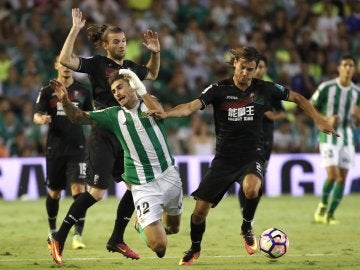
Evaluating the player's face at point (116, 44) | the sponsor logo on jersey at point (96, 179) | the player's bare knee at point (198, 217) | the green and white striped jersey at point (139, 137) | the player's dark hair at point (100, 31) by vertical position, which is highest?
the player's dark hair at point (100, 31)

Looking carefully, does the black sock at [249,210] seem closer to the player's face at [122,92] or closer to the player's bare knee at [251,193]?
the player's bare knee at [251,193]

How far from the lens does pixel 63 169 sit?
36.2ft

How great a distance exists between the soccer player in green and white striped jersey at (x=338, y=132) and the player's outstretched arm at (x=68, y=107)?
203 inches

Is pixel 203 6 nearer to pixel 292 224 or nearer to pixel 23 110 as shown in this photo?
pixel 23 110

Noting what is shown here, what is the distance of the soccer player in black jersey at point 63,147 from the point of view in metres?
10.8

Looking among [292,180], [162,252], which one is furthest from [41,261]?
[292,180]

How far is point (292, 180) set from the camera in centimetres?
1780

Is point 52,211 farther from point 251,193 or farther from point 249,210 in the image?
point 251,193

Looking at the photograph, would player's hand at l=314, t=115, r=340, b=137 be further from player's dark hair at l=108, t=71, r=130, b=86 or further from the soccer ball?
player's dark hair at l=108, t=71, r=130, b=86

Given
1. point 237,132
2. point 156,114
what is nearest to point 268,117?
point 237,132

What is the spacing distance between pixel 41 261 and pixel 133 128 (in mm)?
1761

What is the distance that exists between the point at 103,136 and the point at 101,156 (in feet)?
0.69

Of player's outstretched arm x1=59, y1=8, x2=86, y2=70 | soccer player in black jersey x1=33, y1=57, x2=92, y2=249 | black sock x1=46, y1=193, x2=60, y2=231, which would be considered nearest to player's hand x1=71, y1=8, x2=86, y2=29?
player's outstretched arm x1=59, y1=8, x2=86, y2=70

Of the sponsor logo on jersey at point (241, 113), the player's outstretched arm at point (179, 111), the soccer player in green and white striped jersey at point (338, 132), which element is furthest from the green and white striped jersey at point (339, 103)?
the player's outstretched arm at point (179, 111)
